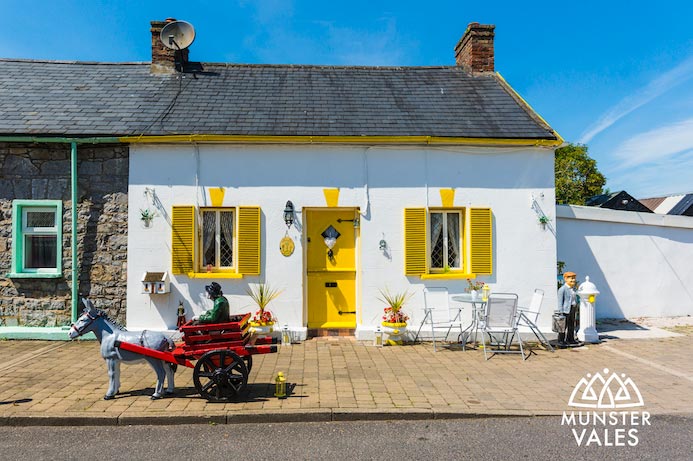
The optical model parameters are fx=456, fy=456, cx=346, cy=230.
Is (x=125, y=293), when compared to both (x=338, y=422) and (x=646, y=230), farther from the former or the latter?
(x=646, y=230)

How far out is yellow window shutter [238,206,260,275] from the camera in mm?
8570

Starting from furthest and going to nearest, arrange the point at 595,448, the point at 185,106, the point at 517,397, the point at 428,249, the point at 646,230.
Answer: the point at 646,230
the point at 185,106
the point at 428,249
the point at 517,397
the point at 595,448

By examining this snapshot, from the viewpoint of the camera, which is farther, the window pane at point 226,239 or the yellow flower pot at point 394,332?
the window pane at point 226,239

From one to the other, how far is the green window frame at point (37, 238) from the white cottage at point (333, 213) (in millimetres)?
1422

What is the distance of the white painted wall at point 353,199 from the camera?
8586 mm

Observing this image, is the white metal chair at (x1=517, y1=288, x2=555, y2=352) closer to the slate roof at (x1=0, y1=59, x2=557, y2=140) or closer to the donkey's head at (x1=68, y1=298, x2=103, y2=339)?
the slate roof at (x1=0, y1=59, x2=557, y2=140)

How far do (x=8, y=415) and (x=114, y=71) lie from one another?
8667 millimetres

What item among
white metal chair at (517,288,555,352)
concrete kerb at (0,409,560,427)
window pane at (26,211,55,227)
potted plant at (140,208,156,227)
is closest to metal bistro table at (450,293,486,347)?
white metal chair at (517,288,555,352)

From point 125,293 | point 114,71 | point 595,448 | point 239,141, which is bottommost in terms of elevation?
point 595,448

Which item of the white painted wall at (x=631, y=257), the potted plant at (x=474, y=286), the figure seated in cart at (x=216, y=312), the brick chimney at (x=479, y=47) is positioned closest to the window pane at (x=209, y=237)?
the figure seated in cart at (x=216, y=312)

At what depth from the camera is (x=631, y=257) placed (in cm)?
1055

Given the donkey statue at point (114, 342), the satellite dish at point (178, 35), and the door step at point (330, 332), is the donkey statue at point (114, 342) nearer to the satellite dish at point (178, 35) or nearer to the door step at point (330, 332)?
the door step at point (330, 332)

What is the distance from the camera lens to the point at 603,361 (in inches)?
288

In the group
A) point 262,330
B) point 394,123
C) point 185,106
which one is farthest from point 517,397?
point 185,106
